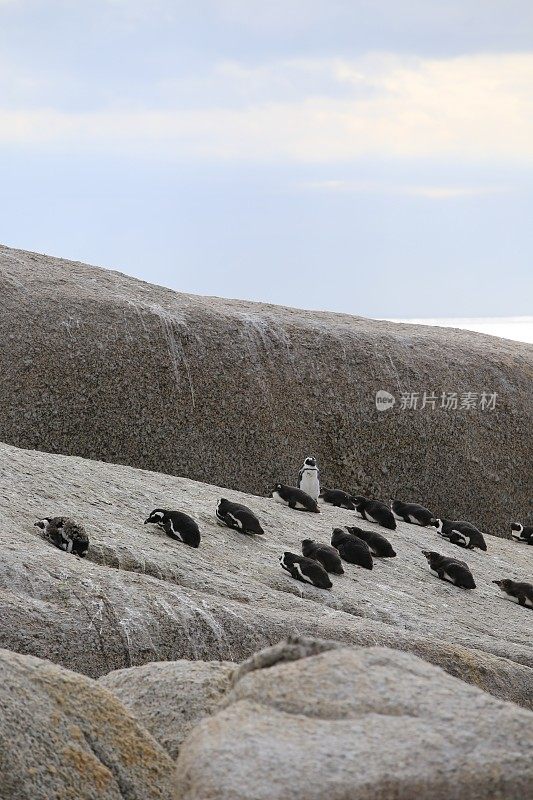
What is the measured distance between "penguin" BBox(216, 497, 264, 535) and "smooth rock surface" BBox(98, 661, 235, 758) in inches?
246

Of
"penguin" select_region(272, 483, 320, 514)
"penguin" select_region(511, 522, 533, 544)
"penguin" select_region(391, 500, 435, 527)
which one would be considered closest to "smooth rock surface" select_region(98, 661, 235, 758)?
"penguin" select_region(272, 483, 320, 514)

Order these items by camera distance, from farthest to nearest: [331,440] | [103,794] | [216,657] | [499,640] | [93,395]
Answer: [331,440] < [93,395] < [499,640] < [216,657] < [103,794]

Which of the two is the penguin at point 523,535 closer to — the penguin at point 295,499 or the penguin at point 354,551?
the penguin at point 295,499

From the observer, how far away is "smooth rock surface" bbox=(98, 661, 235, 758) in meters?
5.44

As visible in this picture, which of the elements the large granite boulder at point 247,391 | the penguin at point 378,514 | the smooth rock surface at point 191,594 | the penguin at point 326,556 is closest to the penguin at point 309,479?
the penguin at point 378,514

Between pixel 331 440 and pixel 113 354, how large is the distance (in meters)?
4.75

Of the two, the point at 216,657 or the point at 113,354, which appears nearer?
the point at 216,657

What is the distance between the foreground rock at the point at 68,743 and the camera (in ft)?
15.2

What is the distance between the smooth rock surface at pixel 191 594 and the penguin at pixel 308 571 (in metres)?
0.11

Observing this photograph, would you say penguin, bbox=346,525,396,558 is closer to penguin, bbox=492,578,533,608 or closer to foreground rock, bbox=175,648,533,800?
penguin, bbox=492,578,533,608

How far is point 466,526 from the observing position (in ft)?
52.7

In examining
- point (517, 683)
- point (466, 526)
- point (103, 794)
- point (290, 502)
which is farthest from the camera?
point (466, 526)

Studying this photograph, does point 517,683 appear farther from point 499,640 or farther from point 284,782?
point 284,782

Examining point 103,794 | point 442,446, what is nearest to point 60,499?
point 103,794
